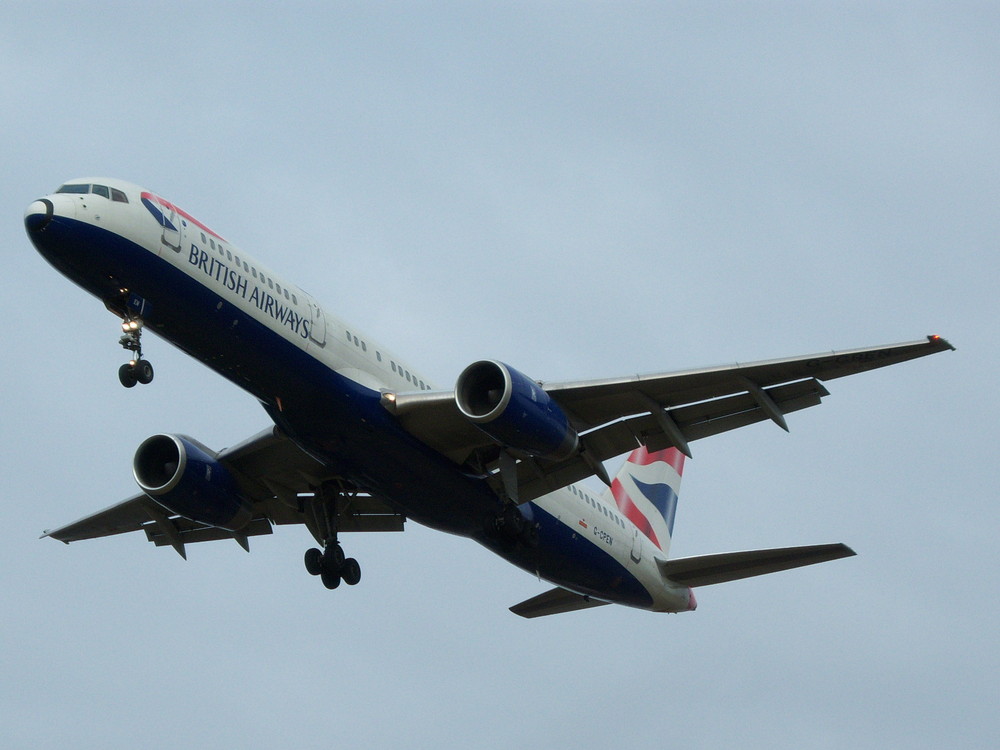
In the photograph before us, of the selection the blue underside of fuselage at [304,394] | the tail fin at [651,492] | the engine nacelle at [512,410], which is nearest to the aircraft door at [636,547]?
the blue underside of fuselage at [304,394]

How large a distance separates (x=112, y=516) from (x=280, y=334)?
10.2m

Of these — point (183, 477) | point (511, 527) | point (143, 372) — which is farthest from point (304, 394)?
point (511, 527)

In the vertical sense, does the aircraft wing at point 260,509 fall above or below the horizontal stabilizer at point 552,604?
above

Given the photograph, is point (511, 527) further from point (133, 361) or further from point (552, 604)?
point (133, 361)

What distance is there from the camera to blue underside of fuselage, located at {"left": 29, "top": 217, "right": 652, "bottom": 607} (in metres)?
25.5

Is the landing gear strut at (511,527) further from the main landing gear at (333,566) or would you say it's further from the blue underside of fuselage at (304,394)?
the main landing gear at (333,566)

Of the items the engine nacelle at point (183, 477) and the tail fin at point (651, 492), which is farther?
the tail fin at point (651, 492)

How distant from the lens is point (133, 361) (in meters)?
26.3

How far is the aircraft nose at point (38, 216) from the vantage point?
25000 millimetres

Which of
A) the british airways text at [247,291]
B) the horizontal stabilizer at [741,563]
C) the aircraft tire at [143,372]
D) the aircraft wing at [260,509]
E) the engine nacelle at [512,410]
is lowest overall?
the horizontal stabilizer at [741,563]

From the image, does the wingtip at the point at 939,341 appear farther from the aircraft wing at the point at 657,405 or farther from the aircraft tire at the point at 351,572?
the aircraft tire at the point at 351,572

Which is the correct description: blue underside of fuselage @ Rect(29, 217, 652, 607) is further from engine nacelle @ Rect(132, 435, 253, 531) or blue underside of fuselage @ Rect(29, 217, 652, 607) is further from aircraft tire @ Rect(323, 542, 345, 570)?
engine nacelle @ Rect(132, 435, 253, 531)

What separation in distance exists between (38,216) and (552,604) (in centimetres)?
1686

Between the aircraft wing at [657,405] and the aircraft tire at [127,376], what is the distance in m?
4.95
